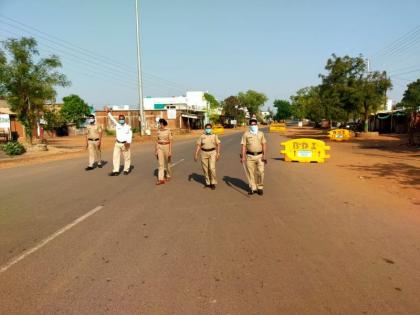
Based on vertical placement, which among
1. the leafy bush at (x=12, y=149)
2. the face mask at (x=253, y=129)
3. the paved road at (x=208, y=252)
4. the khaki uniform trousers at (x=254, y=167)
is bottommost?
the paved road at (x=208, y=252)

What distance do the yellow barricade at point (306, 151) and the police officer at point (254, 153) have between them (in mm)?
8127

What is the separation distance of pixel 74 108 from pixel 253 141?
6892cm

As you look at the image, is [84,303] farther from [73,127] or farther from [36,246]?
[73,127]

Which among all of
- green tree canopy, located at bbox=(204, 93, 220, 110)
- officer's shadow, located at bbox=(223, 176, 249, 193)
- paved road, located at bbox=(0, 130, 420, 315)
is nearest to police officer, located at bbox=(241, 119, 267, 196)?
paved road, located at bbox=(0, 130, 420, 315)

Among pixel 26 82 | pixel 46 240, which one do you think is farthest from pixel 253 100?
pixel 46 240

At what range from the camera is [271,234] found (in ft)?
18.8

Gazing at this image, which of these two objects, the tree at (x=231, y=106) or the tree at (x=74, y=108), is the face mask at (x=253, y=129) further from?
the tree at (x=231, y=106)

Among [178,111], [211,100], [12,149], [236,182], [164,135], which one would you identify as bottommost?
[236,182]

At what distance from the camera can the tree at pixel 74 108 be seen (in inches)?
2766

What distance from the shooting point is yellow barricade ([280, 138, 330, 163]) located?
53.7 ft

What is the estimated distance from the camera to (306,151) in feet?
54.4

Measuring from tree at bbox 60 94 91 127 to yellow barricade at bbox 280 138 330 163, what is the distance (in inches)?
2300

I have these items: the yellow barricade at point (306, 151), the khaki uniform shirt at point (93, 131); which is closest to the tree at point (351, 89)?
the yellow barricade at point (306, 151)

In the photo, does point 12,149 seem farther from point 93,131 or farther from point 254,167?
point 254,167
